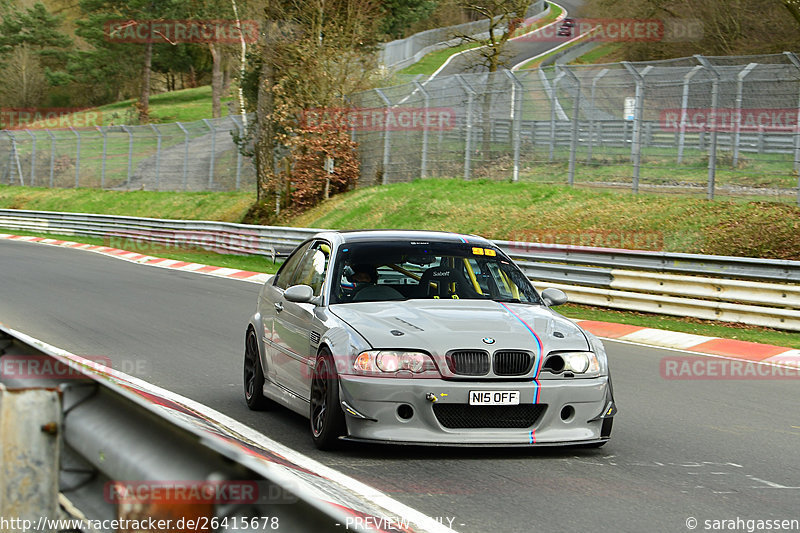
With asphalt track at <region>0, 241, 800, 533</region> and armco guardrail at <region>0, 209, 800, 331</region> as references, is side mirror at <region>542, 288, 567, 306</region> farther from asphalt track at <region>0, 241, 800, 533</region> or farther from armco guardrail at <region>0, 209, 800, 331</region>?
armco guardrail at <region>0, 209, 800, 331</region>

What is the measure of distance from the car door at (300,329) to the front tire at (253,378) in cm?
40

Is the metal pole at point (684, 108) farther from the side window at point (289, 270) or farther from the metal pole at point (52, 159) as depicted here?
the metal pole at point (52, 159)

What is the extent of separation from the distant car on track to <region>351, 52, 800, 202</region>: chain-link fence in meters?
13.6

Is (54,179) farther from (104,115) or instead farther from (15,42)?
(15,42)

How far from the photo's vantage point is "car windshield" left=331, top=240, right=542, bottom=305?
8.02m

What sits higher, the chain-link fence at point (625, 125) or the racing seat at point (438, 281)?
the chain-link fence at point (625, 125)

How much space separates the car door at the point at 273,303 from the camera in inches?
339

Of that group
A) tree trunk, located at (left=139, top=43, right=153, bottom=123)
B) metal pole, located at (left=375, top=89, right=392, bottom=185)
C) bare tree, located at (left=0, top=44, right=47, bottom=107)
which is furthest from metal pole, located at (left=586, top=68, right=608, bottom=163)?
bare tree, located at (left=0, top=44, right=47, bottom=107)

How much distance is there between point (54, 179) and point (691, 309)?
45790mm

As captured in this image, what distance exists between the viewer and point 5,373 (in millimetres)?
4086

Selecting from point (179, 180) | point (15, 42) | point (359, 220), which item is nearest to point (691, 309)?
point (359, 220)

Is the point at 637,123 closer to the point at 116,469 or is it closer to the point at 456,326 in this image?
the point at 456,326

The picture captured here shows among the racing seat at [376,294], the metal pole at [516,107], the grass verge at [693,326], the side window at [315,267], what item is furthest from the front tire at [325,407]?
the metal pole at [516,107]

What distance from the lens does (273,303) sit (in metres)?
8.87
